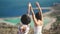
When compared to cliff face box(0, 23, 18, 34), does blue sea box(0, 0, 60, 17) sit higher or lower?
higher

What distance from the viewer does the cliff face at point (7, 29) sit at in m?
4.88

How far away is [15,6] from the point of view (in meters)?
4.97

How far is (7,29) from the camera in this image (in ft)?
16.1

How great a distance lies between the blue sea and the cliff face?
0.70 feet

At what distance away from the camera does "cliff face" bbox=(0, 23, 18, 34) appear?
4.88 meters

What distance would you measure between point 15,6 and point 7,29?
501 mm

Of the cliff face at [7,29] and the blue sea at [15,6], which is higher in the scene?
the blue sea at [15,6]

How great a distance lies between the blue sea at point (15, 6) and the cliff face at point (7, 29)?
21cm

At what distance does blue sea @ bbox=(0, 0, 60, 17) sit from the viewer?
4922mm

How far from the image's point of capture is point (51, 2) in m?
5.00

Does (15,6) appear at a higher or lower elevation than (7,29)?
higher

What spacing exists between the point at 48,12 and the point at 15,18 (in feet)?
2.26

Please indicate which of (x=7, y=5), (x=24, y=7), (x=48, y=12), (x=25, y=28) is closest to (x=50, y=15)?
(x=48, y=12)

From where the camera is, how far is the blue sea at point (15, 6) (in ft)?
16.1
